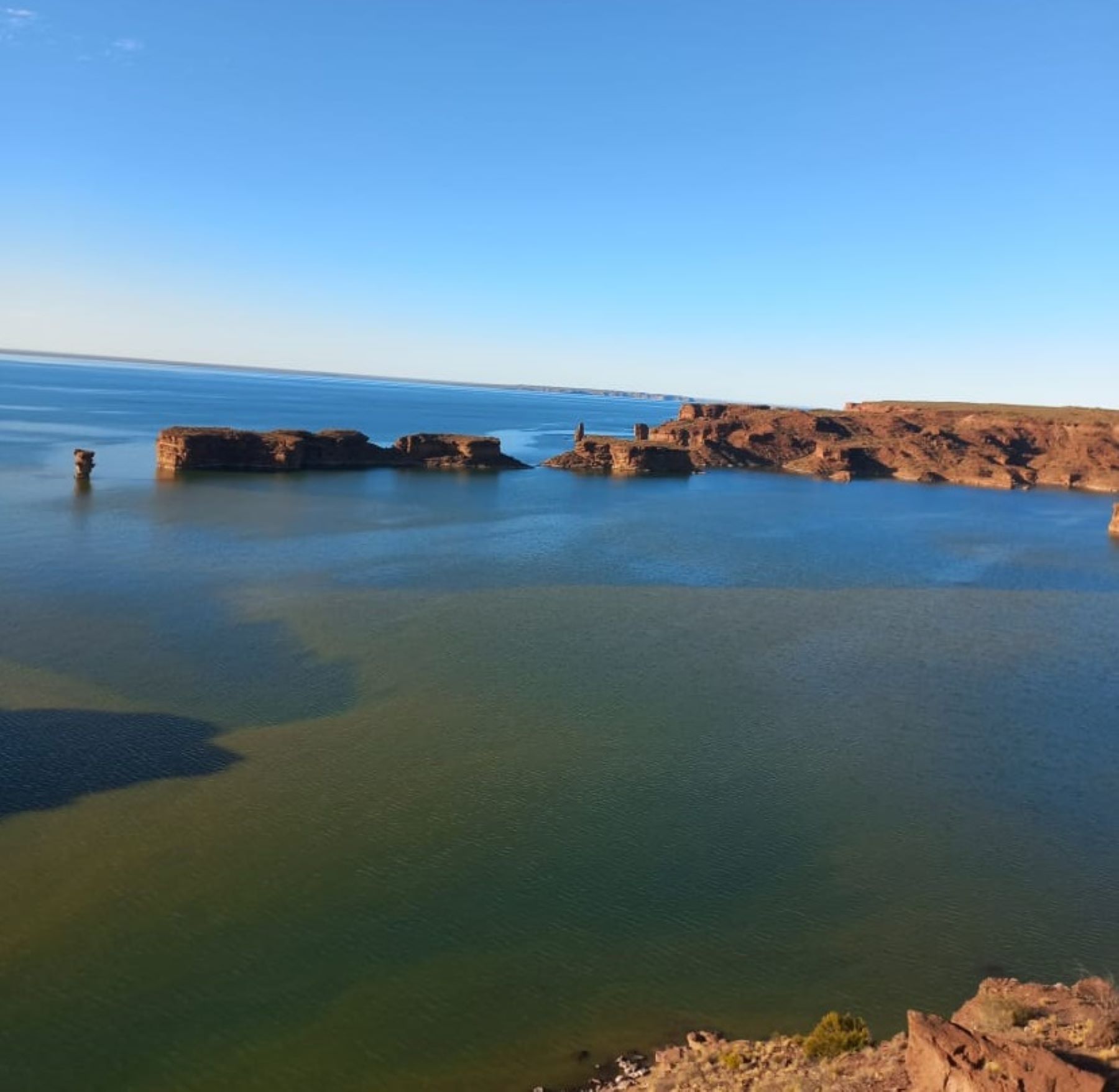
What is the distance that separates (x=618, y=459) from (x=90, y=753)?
92.4 metres

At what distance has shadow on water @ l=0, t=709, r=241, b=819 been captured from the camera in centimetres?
2128

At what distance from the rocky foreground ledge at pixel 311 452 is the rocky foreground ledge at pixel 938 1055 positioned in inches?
3178

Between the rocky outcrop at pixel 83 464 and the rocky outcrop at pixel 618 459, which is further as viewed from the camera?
the rocky outcrop at pixel 618 459

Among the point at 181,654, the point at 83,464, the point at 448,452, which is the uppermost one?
the point at 448,452

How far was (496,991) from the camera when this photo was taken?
15492mm

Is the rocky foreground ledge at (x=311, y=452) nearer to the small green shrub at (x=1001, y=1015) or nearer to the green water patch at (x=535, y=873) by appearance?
the green water patch at (x=535, y=873)

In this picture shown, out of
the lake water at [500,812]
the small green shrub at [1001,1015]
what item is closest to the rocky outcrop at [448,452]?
the lake water at [500,812]

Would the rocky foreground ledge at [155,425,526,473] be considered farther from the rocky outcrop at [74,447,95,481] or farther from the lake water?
the lake water

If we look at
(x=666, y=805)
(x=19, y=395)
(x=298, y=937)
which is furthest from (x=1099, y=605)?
(x=19, y=395)

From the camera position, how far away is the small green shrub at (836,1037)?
13.2m

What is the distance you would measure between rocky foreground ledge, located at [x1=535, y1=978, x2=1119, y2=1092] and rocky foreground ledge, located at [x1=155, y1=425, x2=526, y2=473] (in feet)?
265

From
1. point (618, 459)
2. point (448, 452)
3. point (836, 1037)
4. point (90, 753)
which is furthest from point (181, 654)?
point (618, 459)

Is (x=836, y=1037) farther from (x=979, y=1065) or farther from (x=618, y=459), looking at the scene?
(x=618, y=459)

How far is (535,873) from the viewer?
753 inches
